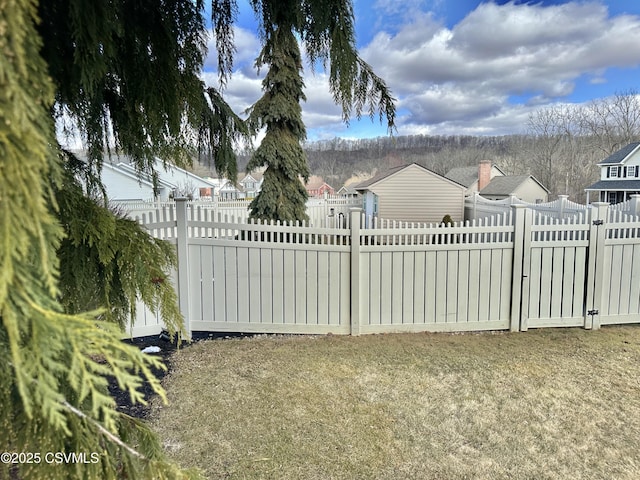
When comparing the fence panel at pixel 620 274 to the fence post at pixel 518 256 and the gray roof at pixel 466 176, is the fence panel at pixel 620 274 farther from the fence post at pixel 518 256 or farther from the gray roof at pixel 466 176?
the gray roof at pixel 466 176

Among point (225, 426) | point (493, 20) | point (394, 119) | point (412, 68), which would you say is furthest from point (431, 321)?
point (493, 20)

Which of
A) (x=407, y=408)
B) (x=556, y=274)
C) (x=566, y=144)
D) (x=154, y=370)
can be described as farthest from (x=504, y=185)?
(x=154, y=370)

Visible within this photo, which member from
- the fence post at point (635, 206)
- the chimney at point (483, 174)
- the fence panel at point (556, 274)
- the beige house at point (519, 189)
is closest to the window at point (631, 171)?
the beige house at point (519, 189)

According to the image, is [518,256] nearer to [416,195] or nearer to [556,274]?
[556,274]

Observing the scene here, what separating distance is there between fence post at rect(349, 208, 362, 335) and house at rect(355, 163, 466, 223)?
13.8m

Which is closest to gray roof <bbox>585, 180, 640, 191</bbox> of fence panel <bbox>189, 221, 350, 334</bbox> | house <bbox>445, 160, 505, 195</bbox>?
house <bbox>445, 160, 505, 195</bbox>

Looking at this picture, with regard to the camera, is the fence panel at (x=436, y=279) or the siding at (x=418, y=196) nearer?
the fence panel at (x=436, y=279)

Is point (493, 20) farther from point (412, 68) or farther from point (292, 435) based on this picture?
point (292, 435)

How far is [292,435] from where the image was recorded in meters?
2.62

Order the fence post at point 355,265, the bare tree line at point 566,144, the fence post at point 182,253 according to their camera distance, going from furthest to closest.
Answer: the bare tree line at point 566,144, the fence post at point 355,265, the fence post at point 182,253

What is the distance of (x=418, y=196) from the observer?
60.2 feet

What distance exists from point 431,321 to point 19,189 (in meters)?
4.46

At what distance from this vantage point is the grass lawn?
2348 mm

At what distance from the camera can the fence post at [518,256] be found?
14.6ft
